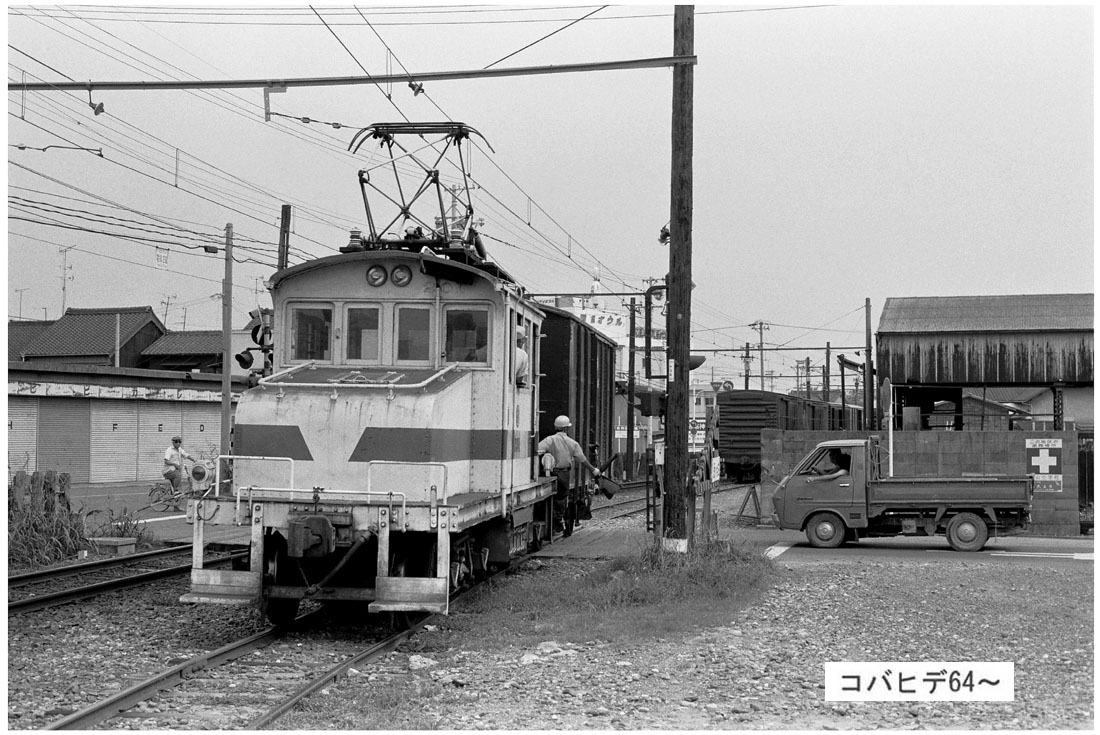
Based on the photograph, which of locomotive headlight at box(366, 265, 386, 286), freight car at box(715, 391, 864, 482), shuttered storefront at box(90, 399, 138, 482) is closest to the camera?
locomotive headlight at box(366, 265, 386, 286)

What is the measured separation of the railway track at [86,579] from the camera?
11.0 metres

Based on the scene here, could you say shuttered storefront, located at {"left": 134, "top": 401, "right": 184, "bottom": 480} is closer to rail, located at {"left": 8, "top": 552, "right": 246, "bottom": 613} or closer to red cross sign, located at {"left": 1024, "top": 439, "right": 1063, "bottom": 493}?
rail, located at {"left": 8, "top": 552, "right": 246, "bottom": 613}

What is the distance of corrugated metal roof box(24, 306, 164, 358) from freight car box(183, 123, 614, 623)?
37.9m

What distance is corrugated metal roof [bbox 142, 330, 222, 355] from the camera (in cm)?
4617

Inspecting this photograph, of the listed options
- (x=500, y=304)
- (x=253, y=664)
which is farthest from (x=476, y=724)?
(x=500, y=304)

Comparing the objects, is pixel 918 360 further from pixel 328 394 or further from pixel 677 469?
pixel 328 394

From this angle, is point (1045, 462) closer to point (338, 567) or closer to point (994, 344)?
point (994, 344)

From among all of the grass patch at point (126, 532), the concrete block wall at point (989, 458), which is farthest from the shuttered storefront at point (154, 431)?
the concrete block wall at point (989, 458)

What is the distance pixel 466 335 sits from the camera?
10.5 meters

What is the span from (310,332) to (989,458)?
13581 millimetres

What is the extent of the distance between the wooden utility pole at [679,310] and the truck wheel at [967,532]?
5811mm

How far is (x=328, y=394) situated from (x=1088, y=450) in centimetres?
1792

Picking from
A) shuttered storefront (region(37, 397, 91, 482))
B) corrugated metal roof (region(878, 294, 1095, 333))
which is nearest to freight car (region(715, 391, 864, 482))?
corrugated metal roof (region(878, 294, 1095, 333))

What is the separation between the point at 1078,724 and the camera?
6.50 metres
